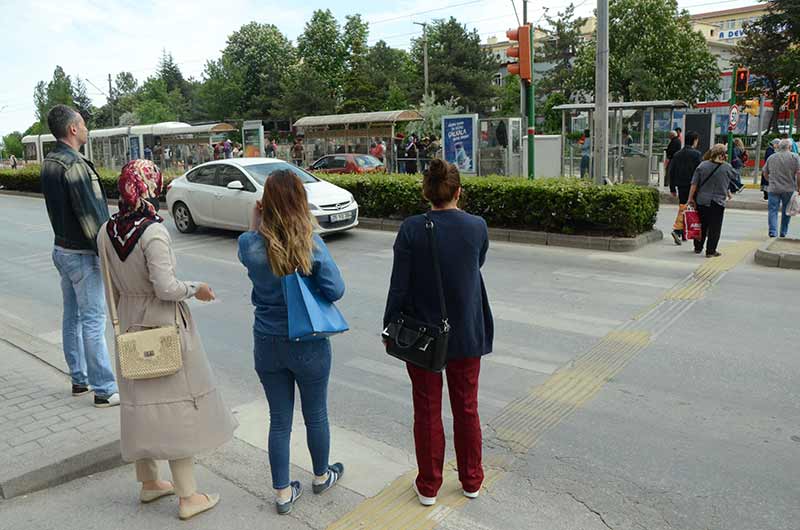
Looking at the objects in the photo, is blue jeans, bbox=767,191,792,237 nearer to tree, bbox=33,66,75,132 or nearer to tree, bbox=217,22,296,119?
tree, bbox=217,22,296,119

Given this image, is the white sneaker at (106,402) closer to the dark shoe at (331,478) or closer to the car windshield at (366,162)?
the dark shoe at (331,478)

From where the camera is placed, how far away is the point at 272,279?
10.6ft

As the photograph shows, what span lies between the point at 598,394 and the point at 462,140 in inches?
602

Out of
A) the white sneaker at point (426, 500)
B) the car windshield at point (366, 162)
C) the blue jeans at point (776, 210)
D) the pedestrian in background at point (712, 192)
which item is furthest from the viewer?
the car windshield at point (366, 162)

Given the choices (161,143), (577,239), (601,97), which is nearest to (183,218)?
(577,239)

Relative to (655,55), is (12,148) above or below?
below

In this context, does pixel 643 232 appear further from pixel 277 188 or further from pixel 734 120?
pixel 734 120

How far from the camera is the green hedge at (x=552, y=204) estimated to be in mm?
10820

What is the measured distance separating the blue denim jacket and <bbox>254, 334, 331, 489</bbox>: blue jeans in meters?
0.07

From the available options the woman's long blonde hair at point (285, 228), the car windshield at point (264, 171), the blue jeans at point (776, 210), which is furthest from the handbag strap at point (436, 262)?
the blue jeans at point (776, 210)

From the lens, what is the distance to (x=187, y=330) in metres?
3.43

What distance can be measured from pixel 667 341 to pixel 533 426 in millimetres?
2350

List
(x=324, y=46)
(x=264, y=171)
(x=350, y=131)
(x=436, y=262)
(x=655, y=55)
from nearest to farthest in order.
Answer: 1. (x=436, y=262)
2. (x=264, y=171)
3. (x=350, y=131)
4. (x=655, y=55)
5. (x=324, y=46)

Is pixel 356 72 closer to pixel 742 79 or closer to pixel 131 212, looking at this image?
pixel 742 79
